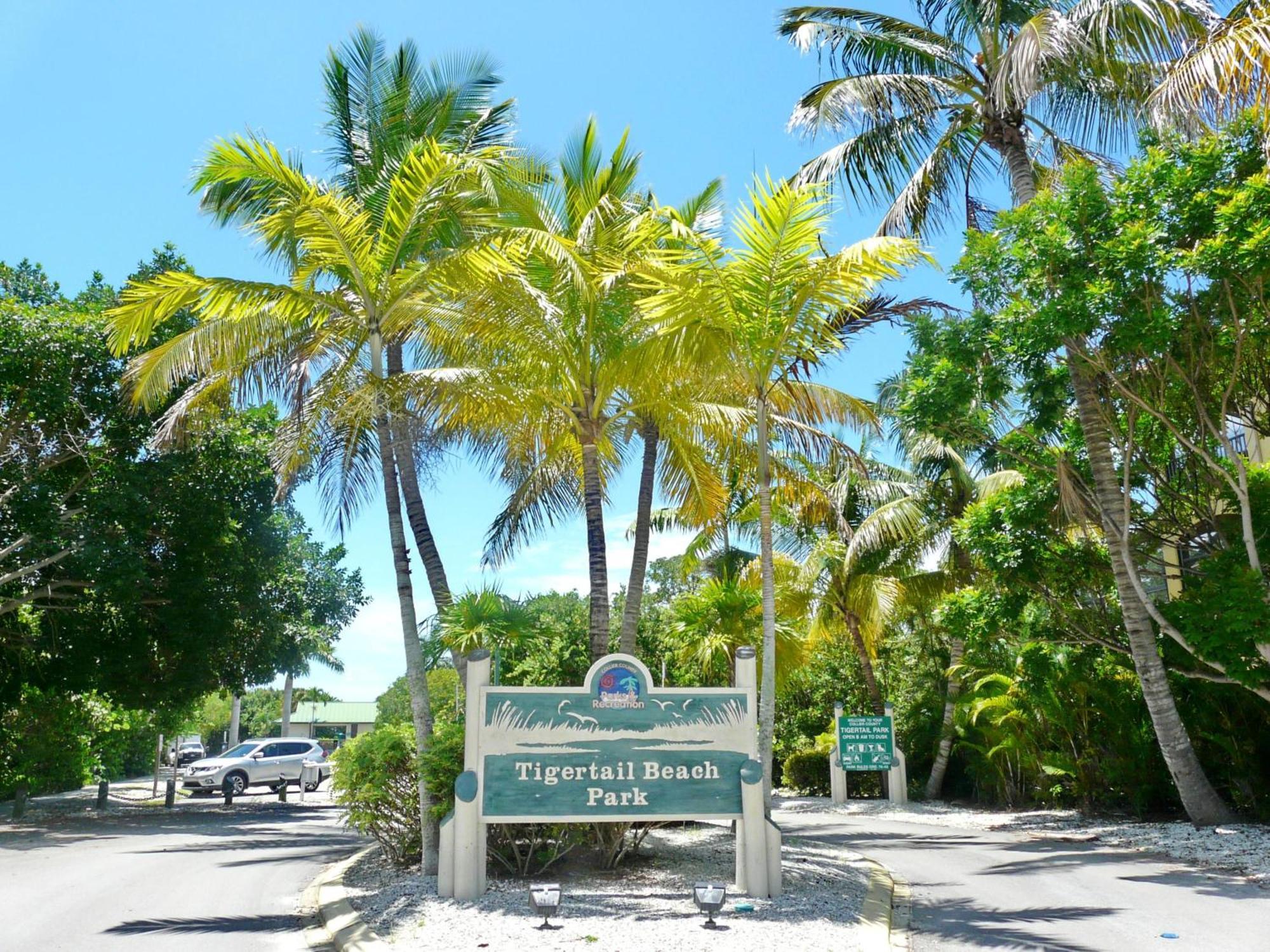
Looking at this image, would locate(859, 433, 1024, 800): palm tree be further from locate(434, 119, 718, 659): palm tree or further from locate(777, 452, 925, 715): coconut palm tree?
locate(434, 119, 718, 659): palm tree

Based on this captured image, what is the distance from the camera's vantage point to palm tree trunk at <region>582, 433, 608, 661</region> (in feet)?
38.4

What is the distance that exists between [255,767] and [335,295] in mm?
23702

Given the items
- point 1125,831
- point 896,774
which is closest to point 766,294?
point 1125,831

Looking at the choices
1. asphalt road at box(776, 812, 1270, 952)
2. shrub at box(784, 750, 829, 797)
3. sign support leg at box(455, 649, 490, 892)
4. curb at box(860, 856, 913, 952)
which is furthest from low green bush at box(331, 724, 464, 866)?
shrub at box(784, 750, 829, 797)

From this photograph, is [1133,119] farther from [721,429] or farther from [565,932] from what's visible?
[565,932]

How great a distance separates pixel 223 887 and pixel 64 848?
573 cm

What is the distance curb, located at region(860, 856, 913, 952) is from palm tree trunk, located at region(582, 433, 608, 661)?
393 centimetres

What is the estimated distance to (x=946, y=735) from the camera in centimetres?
2147

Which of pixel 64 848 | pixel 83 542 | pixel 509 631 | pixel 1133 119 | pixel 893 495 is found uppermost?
pixel 1133 119

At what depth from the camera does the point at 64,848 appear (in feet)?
50.3

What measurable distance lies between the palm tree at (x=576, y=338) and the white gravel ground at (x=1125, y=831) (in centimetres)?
736

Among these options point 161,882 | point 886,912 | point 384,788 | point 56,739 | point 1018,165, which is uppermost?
point 1018,165

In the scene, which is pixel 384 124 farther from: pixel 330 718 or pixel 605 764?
pixel 330 718

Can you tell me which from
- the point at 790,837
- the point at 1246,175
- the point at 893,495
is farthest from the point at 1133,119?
the point at 790,837
